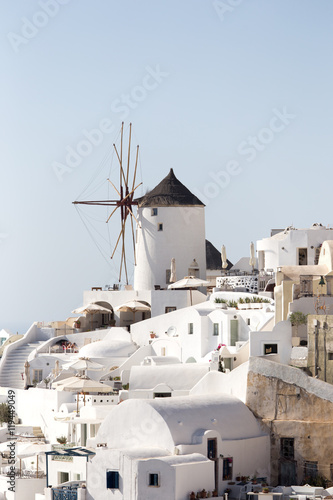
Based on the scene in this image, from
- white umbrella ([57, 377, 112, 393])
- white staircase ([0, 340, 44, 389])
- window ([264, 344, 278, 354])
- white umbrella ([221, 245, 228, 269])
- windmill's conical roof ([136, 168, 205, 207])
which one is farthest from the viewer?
windmill's conical roof ([136, 168, 205, 207])

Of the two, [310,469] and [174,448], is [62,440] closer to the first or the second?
[174,448]

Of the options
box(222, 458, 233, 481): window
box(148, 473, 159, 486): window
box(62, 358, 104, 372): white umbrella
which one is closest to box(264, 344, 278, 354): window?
box(222, 458, 233, 481): window

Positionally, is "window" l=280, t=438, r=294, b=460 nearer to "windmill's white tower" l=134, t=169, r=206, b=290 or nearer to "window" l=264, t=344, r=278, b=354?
"window" l=264, t=344, r=278, b=354

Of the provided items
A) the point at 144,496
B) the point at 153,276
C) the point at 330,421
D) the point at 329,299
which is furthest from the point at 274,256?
the point at 144,496

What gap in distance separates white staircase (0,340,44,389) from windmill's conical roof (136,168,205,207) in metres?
7.96

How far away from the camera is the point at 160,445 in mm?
35656

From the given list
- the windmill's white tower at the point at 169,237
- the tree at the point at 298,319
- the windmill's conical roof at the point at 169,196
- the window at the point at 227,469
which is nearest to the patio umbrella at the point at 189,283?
the windmill's white tower at the point at 169,237

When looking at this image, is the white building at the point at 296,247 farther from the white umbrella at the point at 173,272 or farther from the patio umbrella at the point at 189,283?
A: the white umbrella at the point at 173,272

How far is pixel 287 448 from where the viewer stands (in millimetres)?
37375

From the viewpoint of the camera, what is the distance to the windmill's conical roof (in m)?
55.7

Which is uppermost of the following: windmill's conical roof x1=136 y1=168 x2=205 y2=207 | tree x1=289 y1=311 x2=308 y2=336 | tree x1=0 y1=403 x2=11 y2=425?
windmill's conical roof x1=136 y1=168 x2=205 y2=207

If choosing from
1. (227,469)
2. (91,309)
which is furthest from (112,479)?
(91,309)

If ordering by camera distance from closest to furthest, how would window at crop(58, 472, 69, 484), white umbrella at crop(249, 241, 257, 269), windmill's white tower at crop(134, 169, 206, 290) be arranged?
1. window at crop(58, 472, 69, 484)
2. white umbrella at crop(249, 241, 257, 269)
3. windmill's white tower at crop(134, 169, 206, 290)

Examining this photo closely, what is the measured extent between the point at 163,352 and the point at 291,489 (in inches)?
561
